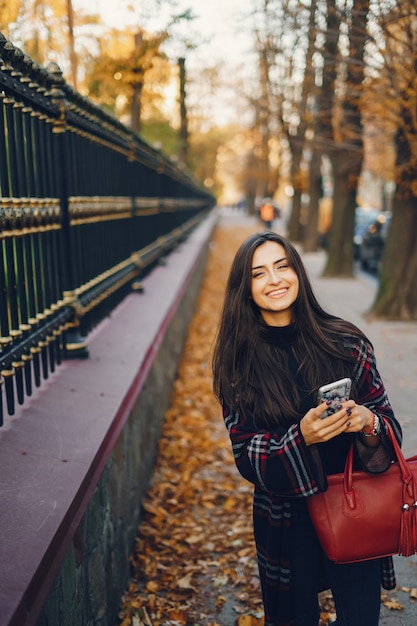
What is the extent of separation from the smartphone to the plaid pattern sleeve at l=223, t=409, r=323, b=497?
0.19m

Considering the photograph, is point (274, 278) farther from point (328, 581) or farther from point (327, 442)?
point (328, 581)

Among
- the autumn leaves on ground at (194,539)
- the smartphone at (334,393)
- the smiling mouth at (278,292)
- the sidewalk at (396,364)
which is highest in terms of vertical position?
the smiling mouth at (278,292)

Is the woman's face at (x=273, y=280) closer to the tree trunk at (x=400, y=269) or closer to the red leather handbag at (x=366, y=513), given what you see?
the red leather handbag at (x=366, y=513)

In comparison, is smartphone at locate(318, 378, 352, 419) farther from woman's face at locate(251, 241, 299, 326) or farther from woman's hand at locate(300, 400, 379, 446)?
woman's face at locate(251, 241, 299, 326)

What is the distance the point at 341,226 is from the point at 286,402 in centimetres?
1406

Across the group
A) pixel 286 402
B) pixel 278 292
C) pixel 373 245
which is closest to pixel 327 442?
pixel 286 402

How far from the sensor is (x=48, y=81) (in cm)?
420

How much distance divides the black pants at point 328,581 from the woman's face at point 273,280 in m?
0.71

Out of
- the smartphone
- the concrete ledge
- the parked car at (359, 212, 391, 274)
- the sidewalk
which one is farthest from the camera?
the parked car at (359, 212, 391, 274)

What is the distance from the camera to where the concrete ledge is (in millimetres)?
2227

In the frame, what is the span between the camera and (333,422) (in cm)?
214

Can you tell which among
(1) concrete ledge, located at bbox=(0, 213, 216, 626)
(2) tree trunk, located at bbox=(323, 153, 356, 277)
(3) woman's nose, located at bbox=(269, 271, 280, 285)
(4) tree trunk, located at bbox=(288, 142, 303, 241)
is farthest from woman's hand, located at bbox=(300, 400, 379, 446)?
(4) tree trunk, located at bbox=(288, 142, 303, 241)

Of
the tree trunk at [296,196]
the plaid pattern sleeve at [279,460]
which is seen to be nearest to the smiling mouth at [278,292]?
the plaid pattern sleeve at [279,460]

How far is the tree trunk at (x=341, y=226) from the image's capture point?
1571cm
